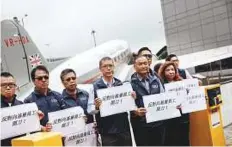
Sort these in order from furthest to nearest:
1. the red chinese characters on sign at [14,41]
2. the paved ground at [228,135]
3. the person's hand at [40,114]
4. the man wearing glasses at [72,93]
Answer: the red chinese characters on sign at [14,41] < the paved ground at [228,135] < the man wearing glasses at [72,93] < the person's hand at [40,114]

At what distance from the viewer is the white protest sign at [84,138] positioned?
5439mm

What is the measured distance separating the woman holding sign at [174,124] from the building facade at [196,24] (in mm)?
32107

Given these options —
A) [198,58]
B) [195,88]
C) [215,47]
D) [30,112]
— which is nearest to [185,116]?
[195,88]

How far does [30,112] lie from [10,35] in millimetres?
15300

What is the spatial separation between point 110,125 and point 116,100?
14.7 inches

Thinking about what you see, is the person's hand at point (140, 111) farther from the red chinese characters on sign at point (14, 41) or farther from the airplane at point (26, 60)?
the red chinese characters on sign at point (14, 41)

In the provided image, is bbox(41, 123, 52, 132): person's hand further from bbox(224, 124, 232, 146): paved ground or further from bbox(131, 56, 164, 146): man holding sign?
bbox(224, 124, 232, 146): paved ground

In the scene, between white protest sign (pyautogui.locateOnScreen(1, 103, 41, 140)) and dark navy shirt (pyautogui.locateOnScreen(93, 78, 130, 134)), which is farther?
dark navy shirt (pyautogui.locateOnScreen(93, 78, 130, 134))

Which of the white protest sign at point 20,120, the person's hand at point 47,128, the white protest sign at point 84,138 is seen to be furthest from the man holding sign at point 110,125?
the white protest sign at point 20,120

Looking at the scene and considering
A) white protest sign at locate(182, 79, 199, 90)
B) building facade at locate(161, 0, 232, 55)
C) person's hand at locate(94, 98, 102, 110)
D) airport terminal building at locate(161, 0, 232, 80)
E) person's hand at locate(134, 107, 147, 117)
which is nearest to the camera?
person's hand at locate(94, 98, 102, 110)

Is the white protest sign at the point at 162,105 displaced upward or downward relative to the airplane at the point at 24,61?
downward

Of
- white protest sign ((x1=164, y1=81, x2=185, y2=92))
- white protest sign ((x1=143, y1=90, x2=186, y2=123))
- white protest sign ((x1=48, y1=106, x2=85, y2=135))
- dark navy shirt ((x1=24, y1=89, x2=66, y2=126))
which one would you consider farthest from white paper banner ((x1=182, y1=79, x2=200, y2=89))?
dark navy shirt ((x1=24, y1=89, x2=66, y2=126))

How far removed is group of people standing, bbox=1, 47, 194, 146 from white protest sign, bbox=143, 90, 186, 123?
73mm

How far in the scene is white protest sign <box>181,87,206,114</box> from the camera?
661 cm
